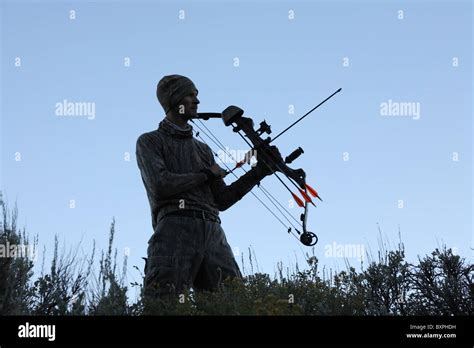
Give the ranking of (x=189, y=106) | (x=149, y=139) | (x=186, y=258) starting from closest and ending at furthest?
(x=186, y=258) < (x=149, y=139) < (x=189, y=106)

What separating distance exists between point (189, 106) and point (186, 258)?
180 centimetres

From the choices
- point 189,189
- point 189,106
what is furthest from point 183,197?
point 189,106

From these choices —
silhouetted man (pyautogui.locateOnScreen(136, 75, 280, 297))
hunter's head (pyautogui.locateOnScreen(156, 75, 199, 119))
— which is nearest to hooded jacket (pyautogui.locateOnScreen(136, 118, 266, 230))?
silhouetted man (pyautogui.locateOnScreen(136, 75, 280, 297))

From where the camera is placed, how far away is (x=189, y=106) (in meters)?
8.93

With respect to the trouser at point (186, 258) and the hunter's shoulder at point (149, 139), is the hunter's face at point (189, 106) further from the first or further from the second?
the trouser at point (186, 258)

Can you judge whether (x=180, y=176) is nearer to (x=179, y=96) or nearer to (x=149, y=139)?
(x=149, y=139)

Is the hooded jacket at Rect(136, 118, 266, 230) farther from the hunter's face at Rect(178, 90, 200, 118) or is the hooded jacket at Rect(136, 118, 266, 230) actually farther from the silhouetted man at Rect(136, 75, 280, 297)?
the hunter's face at Rect(178, 90, 200, 118)

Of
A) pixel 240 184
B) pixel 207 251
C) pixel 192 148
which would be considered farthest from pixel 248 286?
pixel 192 148

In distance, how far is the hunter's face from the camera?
891 centimetres

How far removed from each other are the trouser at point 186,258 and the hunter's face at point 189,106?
1.28 m

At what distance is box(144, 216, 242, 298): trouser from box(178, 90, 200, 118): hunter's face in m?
1.28

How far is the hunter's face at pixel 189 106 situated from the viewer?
8914mm

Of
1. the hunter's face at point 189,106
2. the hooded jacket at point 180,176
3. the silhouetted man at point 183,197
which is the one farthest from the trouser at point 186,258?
the hunter's face at point 189,106
